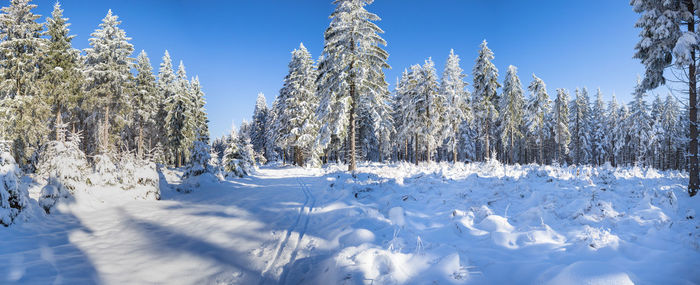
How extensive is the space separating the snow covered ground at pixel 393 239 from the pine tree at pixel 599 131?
154 feet

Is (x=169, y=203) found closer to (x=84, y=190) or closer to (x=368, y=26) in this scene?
(x=84, y=190)

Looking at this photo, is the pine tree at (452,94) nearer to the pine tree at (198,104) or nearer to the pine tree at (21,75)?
the pine tree at (198,104)

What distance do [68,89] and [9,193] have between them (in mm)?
19731

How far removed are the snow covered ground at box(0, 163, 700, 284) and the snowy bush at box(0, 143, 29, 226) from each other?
0.80 feet

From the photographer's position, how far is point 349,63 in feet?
58.4

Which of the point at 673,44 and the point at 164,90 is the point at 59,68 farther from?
the point at 673,44

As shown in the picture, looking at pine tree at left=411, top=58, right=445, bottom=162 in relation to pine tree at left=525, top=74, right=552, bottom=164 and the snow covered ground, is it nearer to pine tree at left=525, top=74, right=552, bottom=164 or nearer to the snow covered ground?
pine tree at left=525, top=74, right=552, bottom=164

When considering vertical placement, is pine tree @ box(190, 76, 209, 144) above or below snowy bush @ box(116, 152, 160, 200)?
above

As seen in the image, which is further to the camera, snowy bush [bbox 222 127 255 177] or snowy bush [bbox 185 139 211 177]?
snowy bush [bbox 222 127 255 177]

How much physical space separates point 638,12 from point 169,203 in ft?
60.4

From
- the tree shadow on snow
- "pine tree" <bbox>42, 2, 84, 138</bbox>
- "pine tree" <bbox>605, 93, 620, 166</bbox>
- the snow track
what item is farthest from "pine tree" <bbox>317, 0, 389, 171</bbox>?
"pine tree" <bbox>605, 93, 620, 166</bbox>

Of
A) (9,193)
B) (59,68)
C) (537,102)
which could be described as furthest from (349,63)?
(537,102)

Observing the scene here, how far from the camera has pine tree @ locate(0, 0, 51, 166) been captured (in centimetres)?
1817

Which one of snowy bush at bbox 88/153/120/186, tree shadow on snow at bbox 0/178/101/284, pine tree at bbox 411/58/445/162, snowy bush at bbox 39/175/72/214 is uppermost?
pine tree at bbox 411/58/445/162
